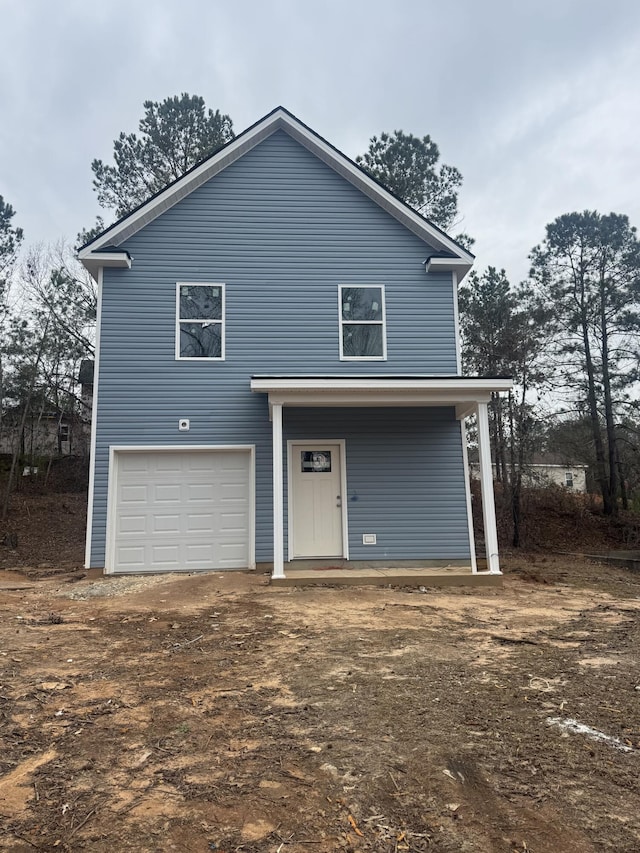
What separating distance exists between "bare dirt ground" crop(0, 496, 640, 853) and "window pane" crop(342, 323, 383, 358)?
4829 millimetres

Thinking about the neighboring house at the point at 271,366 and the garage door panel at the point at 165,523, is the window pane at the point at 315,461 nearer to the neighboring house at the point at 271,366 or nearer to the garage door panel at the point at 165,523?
the neighboring house at the point at 271,366

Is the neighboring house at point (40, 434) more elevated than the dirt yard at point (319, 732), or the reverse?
the neighboring house at point (40, 434)

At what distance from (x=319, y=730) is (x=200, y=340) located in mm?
7598

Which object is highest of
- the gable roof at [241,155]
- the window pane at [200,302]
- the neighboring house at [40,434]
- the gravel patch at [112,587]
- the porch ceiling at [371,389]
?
the gable roof at [241,155]

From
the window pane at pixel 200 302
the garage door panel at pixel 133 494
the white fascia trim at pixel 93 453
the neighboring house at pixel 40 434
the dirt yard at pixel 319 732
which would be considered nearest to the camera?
the dirt yard at pixel 319 732

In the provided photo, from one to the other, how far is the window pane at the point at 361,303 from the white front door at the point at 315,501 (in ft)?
7.92

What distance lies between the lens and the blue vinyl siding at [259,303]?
9.39 metres

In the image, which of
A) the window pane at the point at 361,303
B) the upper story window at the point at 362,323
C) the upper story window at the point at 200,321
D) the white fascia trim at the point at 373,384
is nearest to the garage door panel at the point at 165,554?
the white fascia trim at the point at 373,384

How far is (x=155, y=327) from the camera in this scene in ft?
31.4

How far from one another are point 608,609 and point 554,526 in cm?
1033

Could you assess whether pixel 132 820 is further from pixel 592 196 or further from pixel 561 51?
pixel 592 196

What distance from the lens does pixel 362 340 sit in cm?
992

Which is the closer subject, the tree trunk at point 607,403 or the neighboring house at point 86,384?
the tree trunk at point 607,403

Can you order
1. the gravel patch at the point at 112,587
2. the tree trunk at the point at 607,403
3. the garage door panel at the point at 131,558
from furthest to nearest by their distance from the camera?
the tree trunk at the point at 607,403 → the garage door panel at the point at 131,558 → the gravel patch at the point at 112,587
